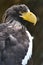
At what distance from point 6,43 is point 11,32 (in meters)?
0.19

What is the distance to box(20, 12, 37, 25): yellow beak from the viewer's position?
472 centimetres

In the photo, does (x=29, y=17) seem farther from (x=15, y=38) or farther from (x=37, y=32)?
(x=37, y=32)

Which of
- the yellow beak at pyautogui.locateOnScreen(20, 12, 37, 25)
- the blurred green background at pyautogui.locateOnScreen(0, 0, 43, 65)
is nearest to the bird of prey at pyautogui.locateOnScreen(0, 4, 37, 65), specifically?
the yellow beak at pyautogui.locateOnScreen(20, 12, 37, 25)

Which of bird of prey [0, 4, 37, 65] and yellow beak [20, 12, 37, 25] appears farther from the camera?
yellow beak [20, 12, 37, 25]

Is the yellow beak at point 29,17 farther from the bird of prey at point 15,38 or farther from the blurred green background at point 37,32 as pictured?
the blurred green background at point 37,32

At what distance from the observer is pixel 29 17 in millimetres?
4742

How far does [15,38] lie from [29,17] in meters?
0.36

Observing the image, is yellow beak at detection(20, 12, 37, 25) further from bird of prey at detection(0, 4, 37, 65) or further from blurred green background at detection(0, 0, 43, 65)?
blurred green background at detection(0, 0, 43, 65)

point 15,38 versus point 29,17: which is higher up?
point 29,17

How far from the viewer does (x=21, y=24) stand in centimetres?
486

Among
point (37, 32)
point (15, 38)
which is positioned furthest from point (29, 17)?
point (37, 32)

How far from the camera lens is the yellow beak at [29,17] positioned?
472 centimetres

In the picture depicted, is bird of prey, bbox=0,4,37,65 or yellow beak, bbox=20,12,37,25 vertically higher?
yellow beak, bbox=20,12,37,25

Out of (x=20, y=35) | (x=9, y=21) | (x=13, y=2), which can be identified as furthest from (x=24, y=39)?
(x=13, y=2)
